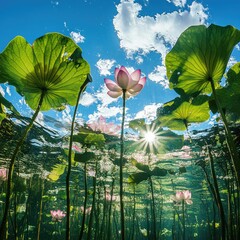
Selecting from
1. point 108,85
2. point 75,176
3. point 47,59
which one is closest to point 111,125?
point 108,85

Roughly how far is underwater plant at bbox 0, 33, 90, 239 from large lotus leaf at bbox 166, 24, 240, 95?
973mm

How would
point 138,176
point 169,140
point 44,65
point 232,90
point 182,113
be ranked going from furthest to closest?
point 138,176, point 169,140, point 182,113, point 232,90, point 44,65

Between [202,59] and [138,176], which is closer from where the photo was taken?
[202,59]

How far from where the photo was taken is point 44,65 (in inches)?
92.6

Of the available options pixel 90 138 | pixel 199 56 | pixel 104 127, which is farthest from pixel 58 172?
pixel 199 56

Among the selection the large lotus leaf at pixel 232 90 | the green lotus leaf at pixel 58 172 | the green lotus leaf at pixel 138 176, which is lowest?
the green lotus leaf at pixel 138 176

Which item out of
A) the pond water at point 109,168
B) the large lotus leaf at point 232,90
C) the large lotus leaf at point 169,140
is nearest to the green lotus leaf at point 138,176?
the pond water at point 109,168

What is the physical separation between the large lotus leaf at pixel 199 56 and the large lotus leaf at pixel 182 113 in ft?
1.74

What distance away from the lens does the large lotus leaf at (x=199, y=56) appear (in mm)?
2262

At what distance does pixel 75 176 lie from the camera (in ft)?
60.0

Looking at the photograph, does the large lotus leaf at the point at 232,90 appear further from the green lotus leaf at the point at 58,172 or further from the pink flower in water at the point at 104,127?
the green lotus leaf at the point at 58,172

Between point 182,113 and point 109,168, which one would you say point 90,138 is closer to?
point 182,113

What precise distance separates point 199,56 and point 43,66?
5.11 feet

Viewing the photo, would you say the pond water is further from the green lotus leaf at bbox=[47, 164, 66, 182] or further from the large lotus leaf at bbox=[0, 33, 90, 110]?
the large lotus leaf at bbox=[0, 33, 90, 110]
